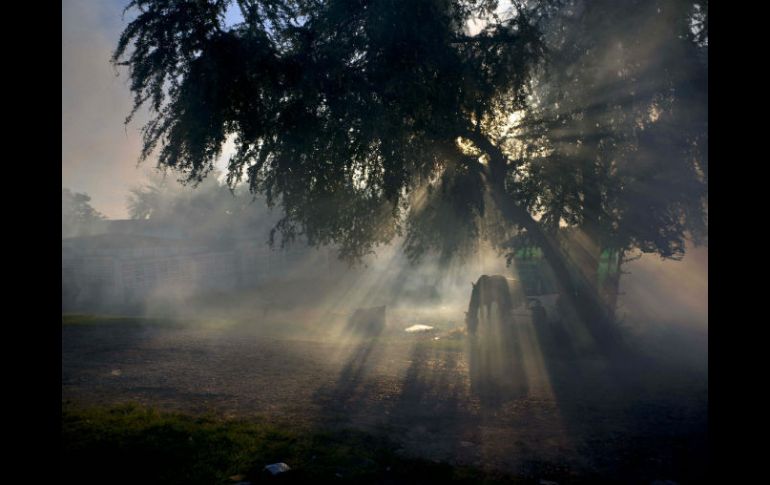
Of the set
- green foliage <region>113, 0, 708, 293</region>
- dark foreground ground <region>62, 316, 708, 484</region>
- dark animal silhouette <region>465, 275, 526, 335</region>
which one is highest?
green foliage <region>113, 0, 708, 293</region>

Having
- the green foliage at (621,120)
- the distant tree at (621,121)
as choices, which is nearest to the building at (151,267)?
the green foliage at (621,120)

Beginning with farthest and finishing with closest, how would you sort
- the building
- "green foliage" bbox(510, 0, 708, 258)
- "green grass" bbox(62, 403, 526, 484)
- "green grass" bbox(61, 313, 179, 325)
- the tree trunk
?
the building
"green grass" bbox(61, 313, 179, 325)
the tree trunk
"green foliage" bbox(510, 0, 708, 258)
"green grass" bbox(62, 403, 526, 484)

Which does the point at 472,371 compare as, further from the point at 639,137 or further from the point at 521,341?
the point at 639,137

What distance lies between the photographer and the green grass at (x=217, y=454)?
17.7 feet

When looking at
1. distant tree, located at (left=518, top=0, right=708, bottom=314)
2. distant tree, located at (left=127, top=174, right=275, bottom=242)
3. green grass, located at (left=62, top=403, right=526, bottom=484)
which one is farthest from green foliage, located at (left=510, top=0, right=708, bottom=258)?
distant tree, located at (left=127, top=174, right=275, bottom=242)

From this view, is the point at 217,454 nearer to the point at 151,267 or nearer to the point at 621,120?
the point at 621,120

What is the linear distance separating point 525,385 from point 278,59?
900 cm

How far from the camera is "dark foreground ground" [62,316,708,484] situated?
670 cm

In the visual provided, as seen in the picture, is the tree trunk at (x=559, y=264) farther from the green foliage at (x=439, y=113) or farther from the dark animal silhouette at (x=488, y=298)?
the dark animal silhouette at (x=488, y=298)

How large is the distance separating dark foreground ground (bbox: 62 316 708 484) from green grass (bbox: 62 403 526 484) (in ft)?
0.43

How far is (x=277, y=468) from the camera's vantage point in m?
5.46

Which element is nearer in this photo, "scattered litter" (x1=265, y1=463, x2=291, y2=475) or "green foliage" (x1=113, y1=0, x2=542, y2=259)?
"scattered litter" (x1=265, y1=463, x2=291, y2=475)

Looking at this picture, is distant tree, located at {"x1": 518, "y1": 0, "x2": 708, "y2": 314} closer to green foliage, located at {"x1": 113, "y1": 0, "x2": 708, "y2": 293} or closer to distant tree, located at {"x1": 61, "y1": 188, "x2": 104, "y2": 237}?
green foliage, located at {"x1": 113, "y1": 0, "x2": 708, "y2": 293}
